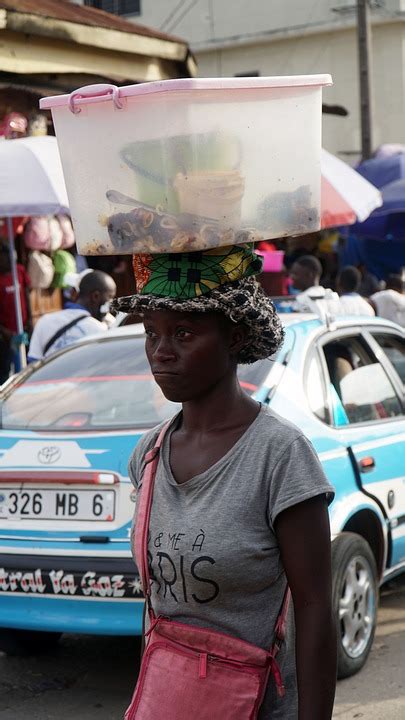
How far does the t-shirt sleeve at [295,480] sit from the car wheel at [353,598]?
2.73 meters

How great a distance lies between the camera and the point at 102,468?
15.3ft

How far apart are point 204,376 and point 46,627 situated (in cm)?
268

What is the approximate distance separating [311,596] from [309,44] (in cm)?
2826

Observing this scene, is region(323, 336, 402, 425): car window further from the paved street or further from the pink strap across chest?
the pink strap across chest

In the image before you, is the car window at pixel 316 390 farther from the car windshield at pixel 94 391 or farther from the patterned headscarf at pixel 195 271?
the patterned headscarf at pixel 195 271

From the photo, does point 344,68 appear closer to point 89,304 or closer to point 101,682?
point 89,304

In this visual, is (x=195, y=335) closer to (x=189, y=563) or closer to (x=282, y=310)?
(x=189, y=563)

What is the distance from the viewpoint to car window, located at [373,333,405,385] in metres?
6.20

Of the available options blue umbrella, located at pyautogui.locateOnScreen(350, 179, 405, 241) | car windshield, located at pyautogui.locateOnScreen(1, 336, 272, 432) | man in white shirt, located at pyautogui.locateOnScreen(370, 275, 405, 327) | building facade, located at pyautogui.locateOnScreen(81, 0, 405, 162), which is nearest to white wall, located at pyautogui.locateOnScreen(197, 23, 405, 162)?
building facade, located at pyautogui.locateOnScreen(81, 0, 405, 162)

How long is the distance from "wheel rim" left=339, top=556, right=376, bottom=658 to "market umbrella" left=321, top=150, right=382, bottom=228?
19.3ft

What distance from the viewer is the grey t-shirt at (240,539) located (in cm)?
218

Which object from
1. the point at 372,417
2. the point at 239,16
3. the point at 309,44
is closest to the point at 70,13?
the point at 372,417

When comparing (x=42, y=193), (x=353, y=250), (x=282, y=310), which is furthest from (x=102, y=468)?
(x=353, y=250)

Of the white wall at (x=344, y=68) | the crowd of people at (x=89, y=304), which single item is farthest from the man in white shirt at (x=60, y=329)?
the white wall at (x=344, y=68)
